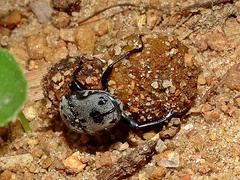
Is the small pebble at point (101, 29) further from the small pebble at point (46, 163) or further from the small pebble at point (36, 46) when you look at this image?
the small pebble at point (46, 163)

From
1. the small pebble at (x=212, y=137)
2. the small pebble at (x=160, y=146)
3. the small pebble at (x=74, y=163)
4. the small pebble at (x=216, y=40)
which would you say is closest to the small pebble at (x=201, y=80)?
the small pebble at (x=216, y=40)

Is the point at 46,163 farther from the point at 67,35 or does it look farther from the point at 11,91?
the point at 11,91

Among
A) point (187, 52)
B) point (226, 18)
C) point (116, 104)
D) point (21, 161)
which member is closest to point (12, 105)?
point (116, 104)

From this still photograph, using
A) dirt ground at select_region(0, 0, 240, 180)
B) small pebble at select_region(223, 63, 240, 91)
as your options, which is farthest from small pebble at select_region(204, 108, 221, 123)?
small pebble at select_region(223, 63, 240, 91)

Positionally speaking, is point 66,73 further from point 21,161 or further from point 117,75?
point 21,161

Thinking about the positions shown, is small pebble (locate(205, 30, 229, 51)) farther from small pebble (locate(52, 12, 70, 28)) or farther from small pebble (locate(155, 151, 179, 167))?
small pebble (locate(52, 12, 70, 28))

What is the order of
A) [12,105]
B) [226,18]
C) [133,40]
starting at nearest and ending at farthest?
[12,105], [133,40], [226,18]

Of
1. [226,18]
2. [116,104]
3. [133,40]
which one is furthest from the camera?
[226,18]
